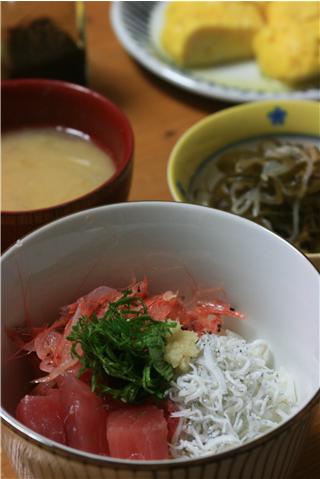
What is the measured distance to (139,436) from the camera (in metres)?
0.65

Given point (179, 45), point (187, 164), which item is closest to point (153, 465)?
point (187, 164)

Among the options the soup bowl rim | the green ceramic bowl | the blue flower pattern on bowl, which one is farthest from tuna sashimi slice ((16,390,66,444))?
the blue flower pattern on bowl

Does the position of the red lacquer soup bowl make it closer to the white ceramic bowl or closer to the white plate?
the white ceramic bowl

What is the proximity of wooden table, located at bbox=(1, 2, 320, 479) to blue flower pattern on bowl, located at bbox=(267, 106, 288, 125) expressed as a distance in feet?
0.64

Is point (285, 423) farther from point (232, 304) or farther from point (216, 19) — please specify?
point (216, 19)

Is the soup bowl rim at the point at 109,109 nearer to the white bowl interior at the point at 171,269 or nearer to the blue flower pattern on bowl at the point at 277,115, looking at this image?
the white bowl interior at the point at 171,269

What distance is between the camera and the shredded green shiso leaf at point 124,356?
0.68m

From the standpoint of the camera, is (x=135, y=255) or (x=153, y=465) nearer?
(x=153, y=465)

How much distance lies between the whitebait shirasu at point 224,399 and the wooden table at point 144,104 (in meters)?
0.48

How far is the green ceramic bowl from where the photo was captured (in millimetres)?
1127

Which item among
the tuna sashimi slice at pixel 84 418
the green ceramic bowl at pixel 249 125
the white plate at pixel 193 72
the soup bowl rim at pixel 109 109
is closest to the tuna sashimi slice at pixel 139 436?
the tuna sashimi slice at pixel 84 418

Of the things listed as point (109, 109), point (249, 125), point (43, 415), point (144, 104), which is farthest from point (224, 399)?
point (144, 104)

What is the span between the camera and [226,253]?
82cm

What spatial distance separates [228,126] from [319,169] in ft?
0.55
